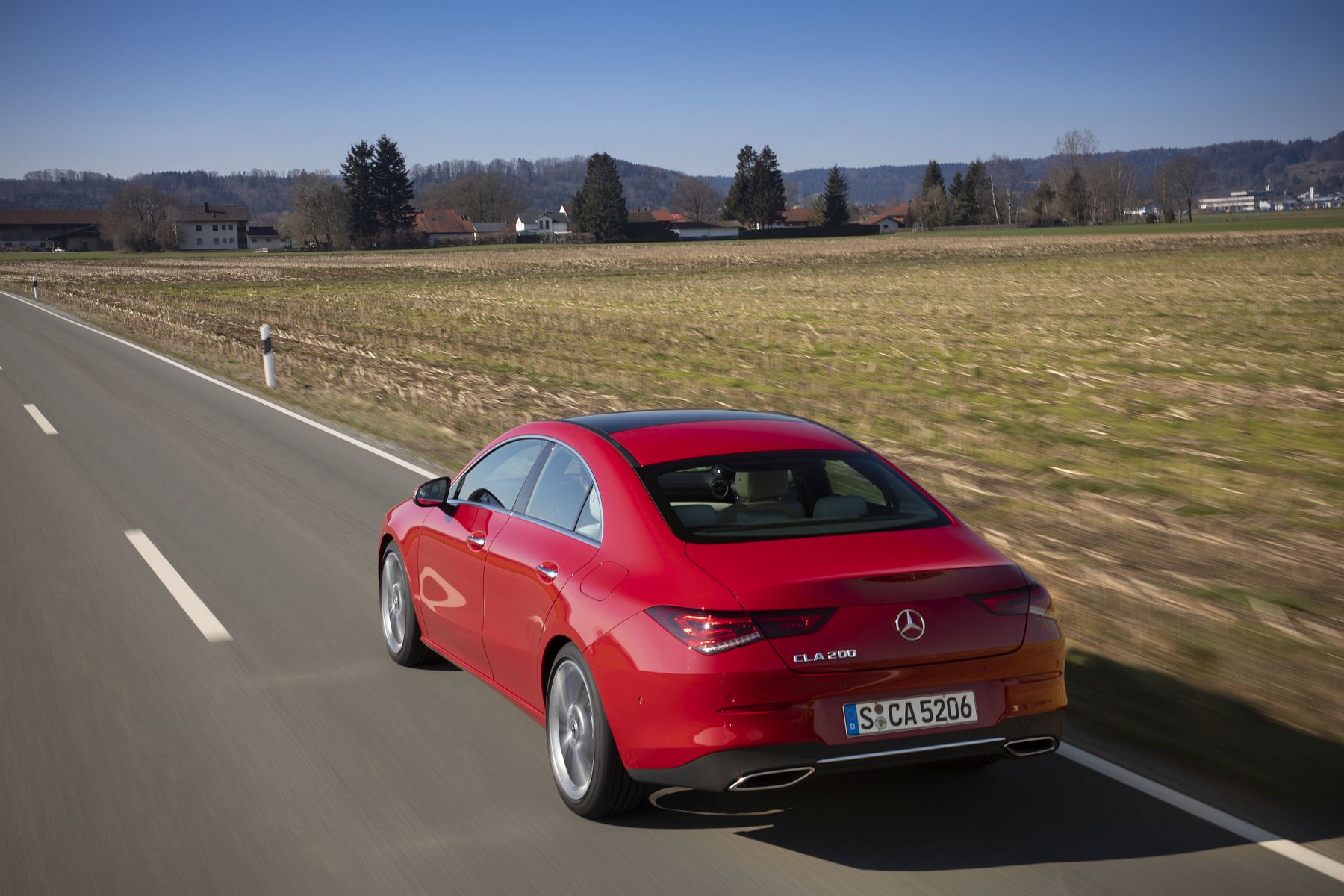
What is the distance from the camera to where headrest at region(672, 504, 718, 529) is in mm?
4617

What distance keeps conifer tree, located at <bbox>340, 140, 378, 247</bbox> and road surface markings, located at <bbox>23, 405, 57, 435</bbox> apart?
131 meters

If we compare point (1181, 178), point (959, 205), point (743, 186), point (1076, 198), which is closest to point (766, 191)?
point (743, 186)

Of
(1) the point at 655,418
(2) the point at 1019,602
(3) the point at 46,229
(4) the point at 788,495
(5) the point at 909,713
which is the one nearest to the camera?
(5) the point at 909,713

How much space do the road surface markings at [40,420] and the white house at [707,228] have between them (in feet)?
459

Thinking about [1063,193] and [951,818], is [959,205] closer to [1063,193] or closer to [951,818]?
[1063,193]

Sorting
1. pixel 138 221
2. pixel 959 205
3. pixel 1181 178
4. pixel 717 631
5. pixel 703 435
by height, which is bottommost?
pixel 717 631

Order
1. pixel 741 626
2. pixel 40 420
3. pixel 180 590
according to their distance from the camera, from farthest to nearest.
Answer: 1. pixel 40 420
2. pixel 180 590
3. pixel 741 626

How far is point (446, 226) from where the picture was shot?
18988 cm

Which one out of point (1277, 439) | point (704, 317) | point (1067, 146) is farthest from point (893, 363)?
point (1067, 146)

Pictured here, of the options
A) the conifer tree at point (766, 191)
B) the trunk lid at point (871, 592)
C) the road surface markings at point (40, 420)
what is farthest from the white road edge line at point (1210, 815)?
the conifer tree at point (766, 191)

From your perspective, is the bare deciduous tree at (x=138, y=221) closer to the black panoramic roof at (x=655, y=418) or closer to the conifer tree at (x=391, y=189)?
the conifer tree at (x=391, y=189)

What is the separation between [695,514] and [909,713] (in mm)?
1070

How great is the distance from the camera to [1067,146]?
623 ft

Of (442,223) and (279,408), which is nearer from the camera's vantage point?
(279,408)
